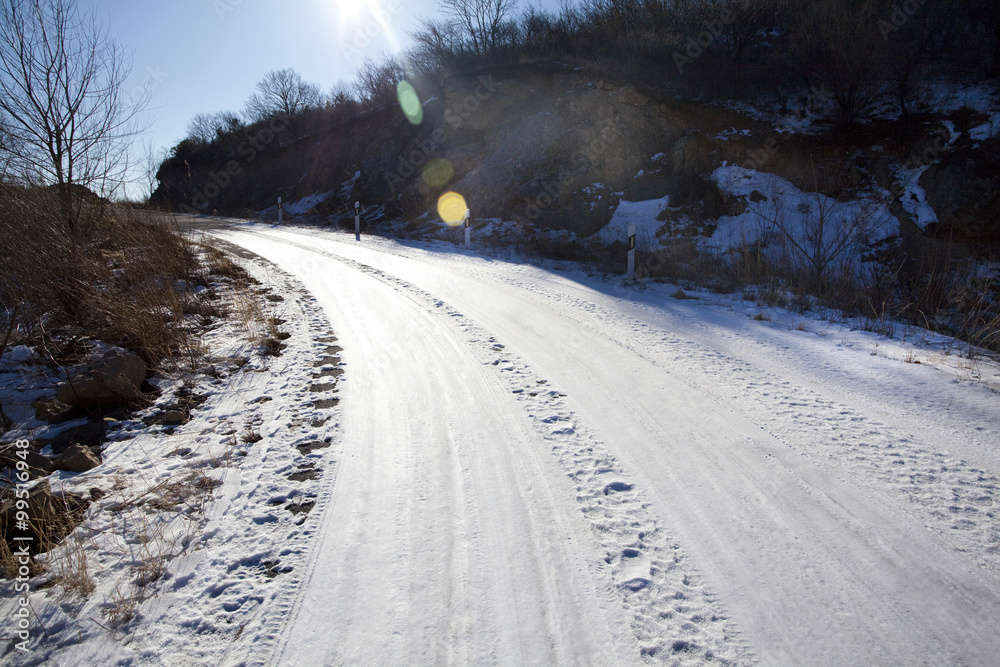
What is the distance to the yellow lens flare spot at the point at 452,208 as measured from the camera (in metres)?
18.0

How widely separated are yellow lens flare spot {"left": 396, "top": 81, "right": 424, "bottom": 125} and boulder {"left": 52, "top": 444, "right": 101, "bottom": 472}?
23976 millimetres

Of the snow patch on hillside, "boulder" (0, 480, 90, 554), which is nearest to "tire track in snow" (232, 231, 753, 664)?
"boulder" (0, 480, 90, 554)

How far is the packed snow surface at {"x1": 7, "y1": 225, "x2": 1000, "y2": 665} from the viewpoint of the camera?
73.4 inches

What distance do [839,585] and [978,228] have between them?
45.1 ft

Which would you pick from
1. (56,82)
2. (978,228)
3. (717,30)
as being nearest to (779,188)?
(978,228)

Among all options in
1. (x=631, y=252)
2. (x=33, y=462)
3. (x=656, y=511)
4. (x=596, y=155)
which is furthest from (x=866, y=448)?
(x=596, y=155)

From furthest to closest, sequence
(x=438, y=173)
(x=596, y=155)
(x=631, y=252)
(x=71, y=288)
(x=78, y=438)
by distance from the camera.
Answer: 1. (x=438, y=173)
2. (x=596, y=155)
3. (x=631, y=252)
4. (x=71, y=288)
5. (x=78, y=438)

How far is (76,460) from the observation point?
3186mm

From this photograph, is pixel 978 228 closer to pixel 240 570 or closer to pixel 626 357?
pixel 626 357

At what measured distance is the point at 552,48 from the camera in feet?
72.7

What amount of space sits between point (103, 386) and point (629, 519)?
176 inches

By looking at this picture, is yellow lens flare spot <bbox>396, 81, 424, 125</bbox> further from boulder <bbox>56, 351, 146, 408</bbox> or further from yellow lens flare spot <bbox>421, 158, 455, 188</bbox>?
boulder <bbox>56, 351, 146, 408</bbox>

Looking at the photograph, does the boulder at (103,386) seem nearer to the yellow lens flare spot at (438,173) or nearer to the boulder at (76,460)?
the boulder at (76,460)

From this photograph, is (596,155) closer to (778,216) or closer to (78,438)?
(778,216)
